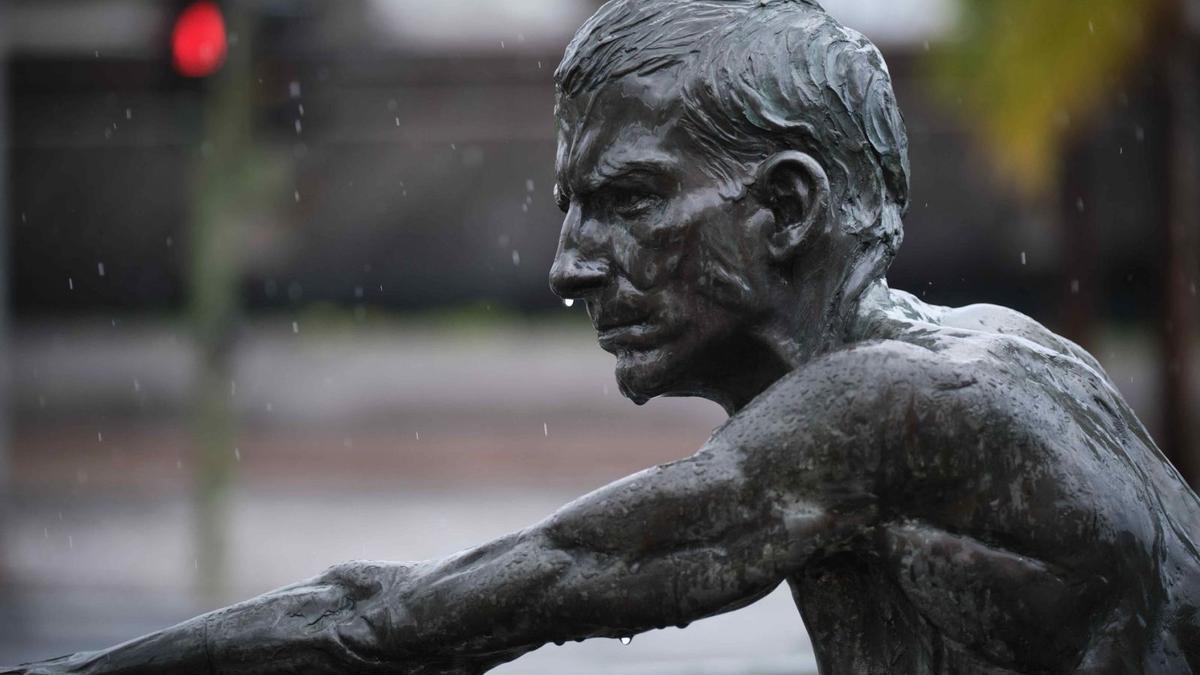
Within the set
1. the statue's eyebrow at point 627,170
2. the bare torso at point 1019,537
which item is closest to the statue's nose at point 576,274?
the statue's eyebrow at point 627,170

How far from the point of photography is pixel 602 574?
2.04 metres

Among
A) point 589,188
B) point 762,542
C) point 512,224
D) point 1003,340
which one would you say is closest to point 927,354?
point 1003,340

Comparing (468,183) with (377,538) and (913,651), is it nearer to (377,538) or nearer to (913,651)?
(377,538)

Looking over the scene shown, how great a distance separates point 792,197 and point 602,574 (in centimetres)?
58

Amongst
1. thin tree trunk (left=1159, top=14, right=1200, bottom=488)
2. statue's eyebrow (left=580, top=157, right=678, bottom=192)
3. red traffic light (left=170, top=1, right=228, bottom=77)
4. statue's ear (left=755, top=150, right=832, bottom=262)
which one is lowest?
thin tree trunk (left=1159, top=14, right=1200, bottom=488)

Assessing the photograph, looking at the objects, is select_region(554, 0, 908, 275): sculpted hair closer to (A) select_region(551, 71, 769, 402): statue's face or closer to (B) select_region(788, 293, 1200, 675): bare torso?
(A) select_region(551, 71, 769, 402): statue's face

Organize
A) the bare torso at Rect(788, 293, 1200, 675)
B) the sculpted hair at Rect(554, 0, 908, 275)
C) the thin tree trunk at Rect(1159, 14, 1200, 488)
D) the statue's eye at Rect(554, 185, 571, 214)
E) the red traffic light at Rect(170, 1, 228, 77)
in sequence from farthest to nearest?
1. the thin tree trunk at Rect(1159, 14, 1200, 488)
2. the red traffic light at Rect(170, 1, 228, 77)
3. the statue's eye at Rect(554, 185, 571, 214)
4. the sculpted hair at Rect(554, 0, 908, 275)
5. the bare torso at Rect(788, 293, 1200, 675)

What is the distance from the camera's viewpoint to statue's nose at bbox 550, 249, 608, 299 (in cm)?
227

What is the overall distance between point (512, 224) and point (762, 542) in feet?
71.5

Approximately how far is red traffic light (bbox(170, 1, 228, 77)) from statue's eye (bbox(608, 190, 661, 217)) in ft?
25.5

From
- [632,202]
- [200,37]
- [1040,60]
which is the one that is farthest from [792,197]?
[1040,60]

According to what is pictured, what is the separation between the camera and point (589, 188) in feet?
7.43

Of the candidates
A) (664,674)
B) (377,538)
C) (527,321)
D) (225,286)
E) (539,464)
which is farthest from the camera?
(527,321)

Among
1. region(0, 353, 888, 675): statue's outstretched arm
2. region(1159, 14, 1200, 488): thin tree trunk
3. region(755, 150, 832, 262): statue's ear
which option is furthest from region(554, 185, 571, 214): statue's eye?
region(1159, 14, 1200, 488): thin tree trunk
